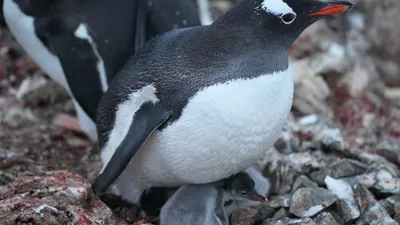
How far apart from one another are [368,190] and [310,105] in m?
1.34

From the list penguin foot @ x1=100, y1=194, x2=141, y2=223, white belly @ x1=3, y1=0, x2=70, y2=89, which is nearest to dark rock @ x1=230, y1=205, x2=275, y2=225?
penguin foot @ x1=100, y1=194, x2=141, y2=223

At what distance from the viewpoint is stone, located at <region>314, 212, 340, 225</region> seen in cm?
266

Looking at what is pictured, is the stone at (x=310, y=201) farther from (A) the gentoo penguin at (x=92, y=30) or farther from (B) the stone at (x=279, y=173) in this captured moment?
(A) the gentoo penguin at (x=92, y=30)

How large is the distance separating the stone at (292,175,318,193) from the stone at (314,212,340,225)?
26cm

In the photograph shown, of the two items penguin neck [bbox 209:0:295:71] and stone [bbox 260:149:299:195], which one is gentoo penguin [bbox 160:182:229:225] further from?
penguin neck [bbox 209:0:295:71]

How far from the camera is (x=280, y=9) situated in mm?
2486

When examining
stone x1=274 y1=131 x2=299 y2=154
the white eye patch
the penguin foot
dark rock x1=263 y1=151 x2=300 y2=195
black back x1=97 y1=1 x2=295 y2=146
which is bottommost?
stone x1=274 y1=131 x2=299 y2=154

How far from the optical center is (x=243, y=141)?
8.27 feet

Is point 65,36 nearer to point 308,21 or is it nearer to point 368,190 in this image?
point 308,21

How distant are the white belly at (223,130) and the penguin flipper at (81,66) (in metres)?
0.78

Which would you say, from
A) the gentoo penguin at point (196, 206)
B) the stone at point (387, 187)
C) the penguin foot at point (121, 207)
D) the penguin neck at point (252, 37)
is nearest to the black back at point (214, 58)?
the penguin neck at point (252, 37)

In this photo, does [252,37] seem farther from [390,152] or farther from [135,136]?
[390,152]

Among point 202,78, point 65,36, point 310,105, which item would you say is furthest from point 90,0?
point 310,105

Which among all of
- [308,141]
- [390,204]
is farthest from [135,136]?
[308,141]
